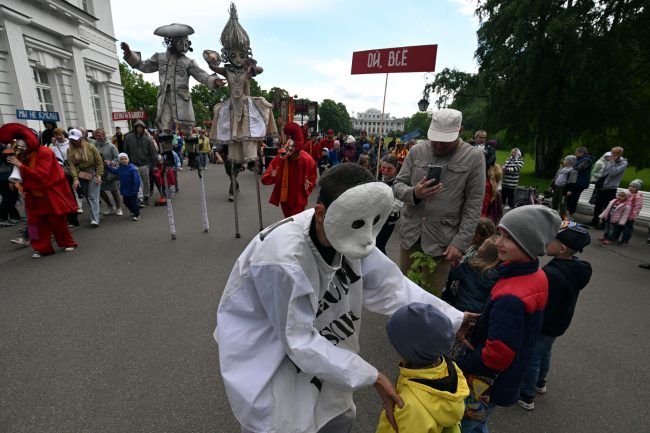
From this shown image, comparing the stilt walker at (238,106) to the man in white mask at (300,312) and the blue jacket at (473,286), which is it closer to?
the blue jacket at (473,286)

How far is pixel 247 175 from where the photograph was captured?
15414mm

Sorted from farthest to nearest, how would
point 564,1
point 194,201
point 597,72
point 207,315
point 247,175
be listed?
1. point 247,175
2. point 564,1
3. point 597,72
4. point 194,201
5. point 207,315

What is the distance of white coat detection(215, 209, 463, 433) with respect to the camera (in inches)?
47.1

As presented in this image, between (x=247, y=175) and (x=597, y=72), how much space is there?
1414 centimetres

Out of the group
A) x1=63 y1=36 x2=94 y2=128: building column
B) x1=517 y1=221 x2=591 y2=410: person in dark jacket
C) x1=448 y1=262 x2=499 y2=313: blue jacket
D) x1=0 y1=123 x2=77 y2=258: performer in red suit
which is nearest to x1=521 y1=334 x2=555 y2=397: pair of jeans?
x1=517 y1=221 x2=591 y2=410: person in dark jacket

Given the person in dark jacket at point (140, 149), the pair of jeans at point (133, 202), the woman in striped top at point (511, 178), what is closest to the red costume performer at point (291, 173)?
the pair of jeans at point (133, 202)

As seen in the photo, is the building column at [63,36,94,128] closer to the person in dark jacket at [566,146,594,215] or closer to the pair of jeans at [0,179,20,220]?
the pair of jeans at [0,179,20,220]

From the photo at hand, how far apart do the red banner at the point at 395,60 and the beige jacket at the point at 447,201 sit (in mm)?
2082

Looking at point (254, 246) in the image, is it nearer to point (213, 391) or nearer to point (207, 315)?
point (213, 391)

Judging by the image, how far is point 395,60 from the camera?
4.74 metres

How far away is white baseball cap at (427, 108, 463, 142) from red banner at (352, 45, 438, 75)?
2.19 meters

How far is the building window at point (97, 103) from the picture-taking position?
53.5 ft

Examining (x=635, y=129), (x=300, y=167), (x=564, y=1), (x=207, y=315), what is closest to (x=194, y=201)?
(x=300, y=167)

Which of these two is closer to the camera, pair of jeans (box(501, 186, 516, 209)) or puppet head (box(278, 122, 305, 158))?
puppet head (box(278, 122, 305, 158))
